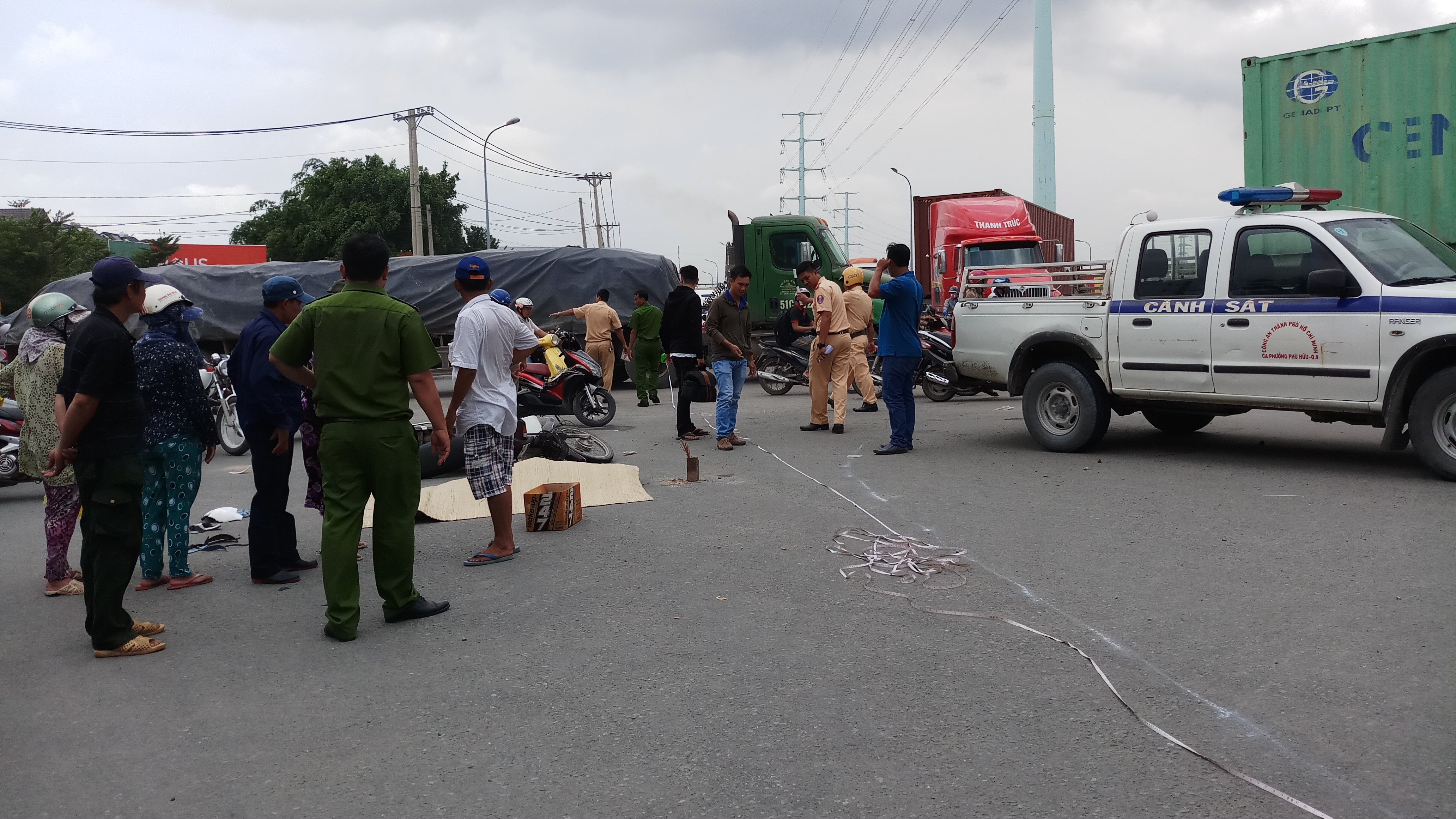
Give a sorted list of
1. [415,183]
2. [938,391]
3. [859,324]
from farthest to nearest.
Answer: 1. [415,183]
2. [938,391]
3. [859,324]

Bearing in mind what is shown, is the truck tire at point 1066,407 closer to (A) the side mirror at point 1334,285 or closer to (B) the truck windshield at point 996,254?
(A) the side mirror at point 1334,285

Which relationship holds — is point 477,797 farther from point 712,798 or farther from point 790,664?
point 790,664

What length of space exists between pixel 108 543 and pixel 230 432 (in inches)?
335

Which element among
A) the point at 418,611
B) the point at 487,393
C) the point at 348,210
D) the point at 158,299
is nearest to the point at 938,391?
the point at 487,393

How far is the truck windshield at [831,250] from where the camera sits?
19562 mm

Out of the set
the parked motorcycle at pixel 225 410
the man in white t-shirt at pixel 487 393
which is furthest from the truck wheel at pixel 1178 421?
the parked motorcycle at pixel 225 410

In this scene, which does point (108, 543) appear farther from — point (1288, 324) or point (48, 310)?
point (1288, 324)

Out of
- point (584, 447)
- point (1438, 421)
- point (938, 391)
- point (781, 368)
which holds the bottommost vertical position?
point (584, 447)

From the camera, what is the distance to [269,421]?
20.6ft

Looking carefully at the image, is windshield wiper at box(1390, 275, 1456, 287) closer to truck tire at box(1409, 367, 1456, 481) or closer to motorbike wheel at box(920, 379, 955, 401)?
truck tire at box(1409, 367, 1456, 481)

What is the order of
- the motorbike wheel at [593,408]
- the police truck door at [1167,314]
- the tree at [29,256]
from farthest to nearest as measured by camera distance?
the tree at [29,256] < the motorbike wheel at [593,408] < the police truck door at [1167,314]

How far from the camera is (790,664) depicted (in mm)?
4484

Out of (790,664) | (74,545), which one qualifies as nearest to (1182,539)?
(790,664)

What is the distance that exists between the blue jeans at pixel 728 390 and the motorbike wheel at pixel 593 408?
323 centimetres
